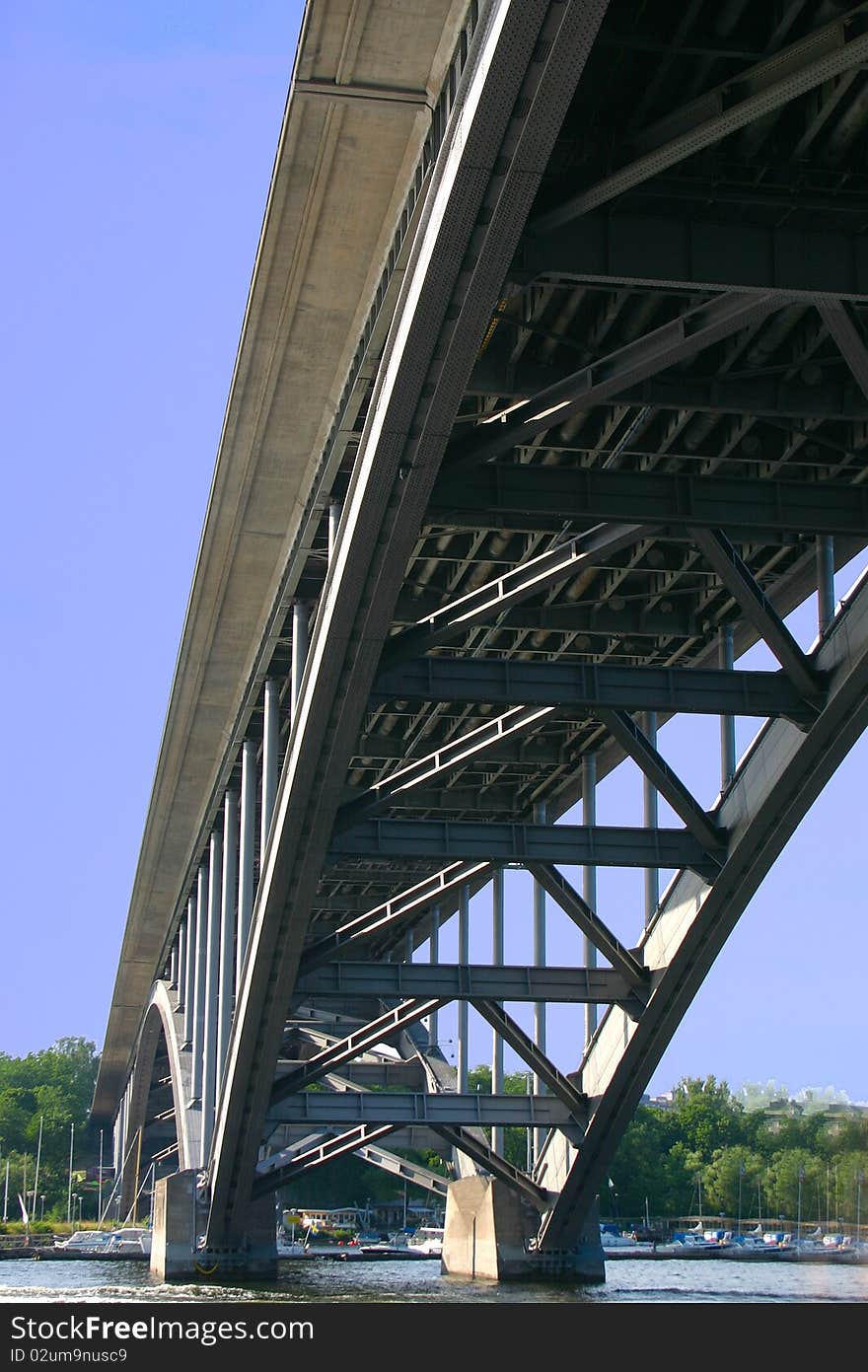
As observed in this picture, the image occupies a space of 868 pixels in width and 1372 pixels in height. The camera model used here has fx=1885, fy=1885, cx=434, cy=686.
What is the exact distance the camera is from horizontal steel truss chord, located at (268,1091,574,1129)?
131 feet

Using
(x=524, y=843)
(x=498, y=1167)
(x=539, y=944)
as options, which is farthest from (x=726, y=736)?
(x=498, y=1167)

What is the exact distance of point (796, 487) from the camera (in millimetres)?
22828

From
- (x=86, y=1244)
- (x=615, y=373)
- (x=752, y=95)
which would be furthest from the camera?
(x=86, y=1244)

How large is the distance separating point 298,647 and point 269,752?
414cm

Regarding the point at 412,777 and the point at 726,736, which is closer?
the point at 412,777

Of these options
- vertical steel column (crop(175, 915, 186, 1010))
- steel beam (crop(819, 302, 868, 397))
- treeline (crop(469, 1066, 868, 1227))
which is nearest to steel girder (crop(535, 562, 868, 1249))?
steel beam (crop(819, 302, 868, 397))

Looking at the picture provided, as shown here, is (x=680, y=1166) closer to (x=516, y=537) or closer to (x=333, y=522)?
(x=516, y=537)

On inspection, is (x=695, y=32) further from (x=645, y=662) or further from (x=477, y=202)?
(x=645, y=662)

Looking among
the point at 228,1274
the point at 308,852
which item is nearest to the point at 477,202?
the point at 308,852

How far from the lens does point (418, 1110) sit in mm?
40844

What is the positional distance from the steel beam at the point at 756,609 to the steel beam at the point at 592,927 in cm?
892

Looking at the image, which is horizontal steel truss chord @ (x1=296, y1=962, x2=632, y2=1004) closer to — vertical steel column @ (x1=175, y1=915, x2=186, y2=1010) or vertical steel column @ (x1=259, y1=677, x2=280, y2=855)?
vertical steel column @ (x1=259, y1=677, x2=280, y2=855)

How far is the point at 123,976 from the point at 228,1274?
34.2 metres
